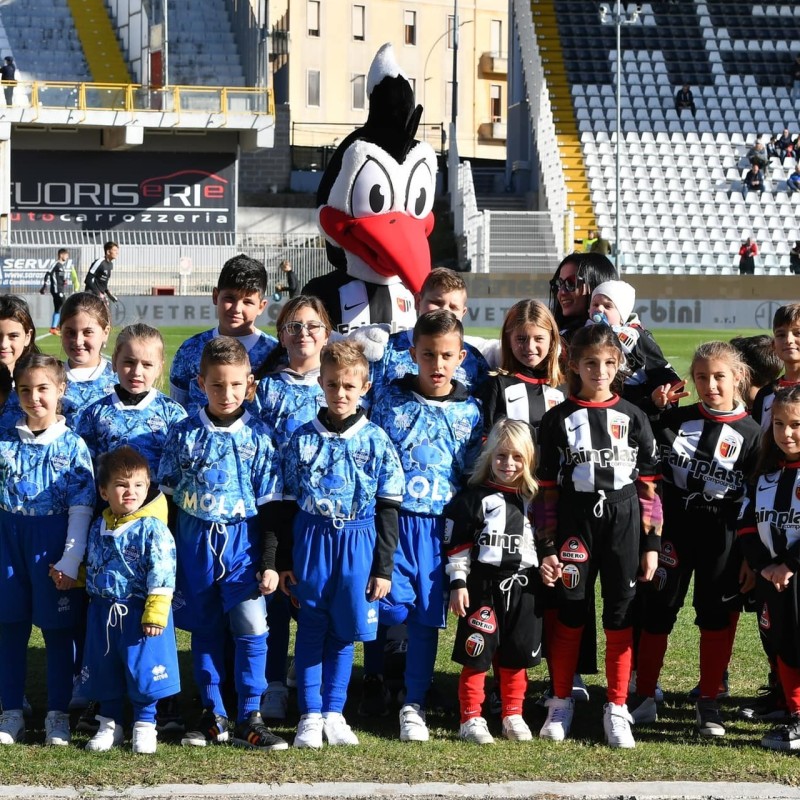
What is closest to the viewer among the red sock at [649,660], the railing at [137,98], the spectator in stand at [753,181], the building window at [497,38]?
the red sock at [649,660]

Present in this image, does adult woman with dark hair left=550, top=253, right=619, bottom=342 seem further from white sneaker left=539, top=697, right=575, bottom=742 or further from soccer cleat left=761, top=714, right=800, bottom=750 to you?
soccer cleat left=761, top=714, right=800, bottom=750

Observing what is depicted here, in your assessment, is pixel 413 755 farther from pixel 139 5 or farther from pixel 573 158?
pixel 139 5

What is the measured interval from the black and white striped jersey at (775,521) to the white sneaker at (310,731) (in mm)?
1633

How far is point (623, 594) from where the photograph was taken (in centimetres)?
475

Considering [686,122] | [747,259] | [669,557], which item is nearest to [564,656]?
[669,557]

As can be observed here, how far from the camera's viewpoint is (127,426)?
488cm

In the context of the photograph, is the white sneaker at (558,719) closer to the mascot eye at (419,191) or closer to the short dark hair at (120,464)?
the short dark hair at (120,464)

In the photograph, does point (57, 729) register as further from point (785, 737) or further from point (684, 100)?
point (684, 100)

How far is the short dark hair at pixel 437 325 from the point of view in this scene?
4.72 m

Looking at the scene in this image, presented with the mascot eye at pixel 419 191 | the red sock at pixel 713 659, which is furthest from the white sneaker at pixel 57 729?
the mascot eye at pixel 419 191

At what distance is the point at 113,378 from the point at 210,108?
90.9 ft

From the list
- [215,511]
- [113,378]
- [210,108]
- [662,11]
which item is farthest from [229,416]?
[662,11]

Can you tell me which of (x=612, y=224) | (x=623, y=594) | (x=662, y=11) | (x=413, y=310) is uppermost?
(x=662, y=11)

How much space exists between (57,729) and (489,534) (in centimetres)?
168
